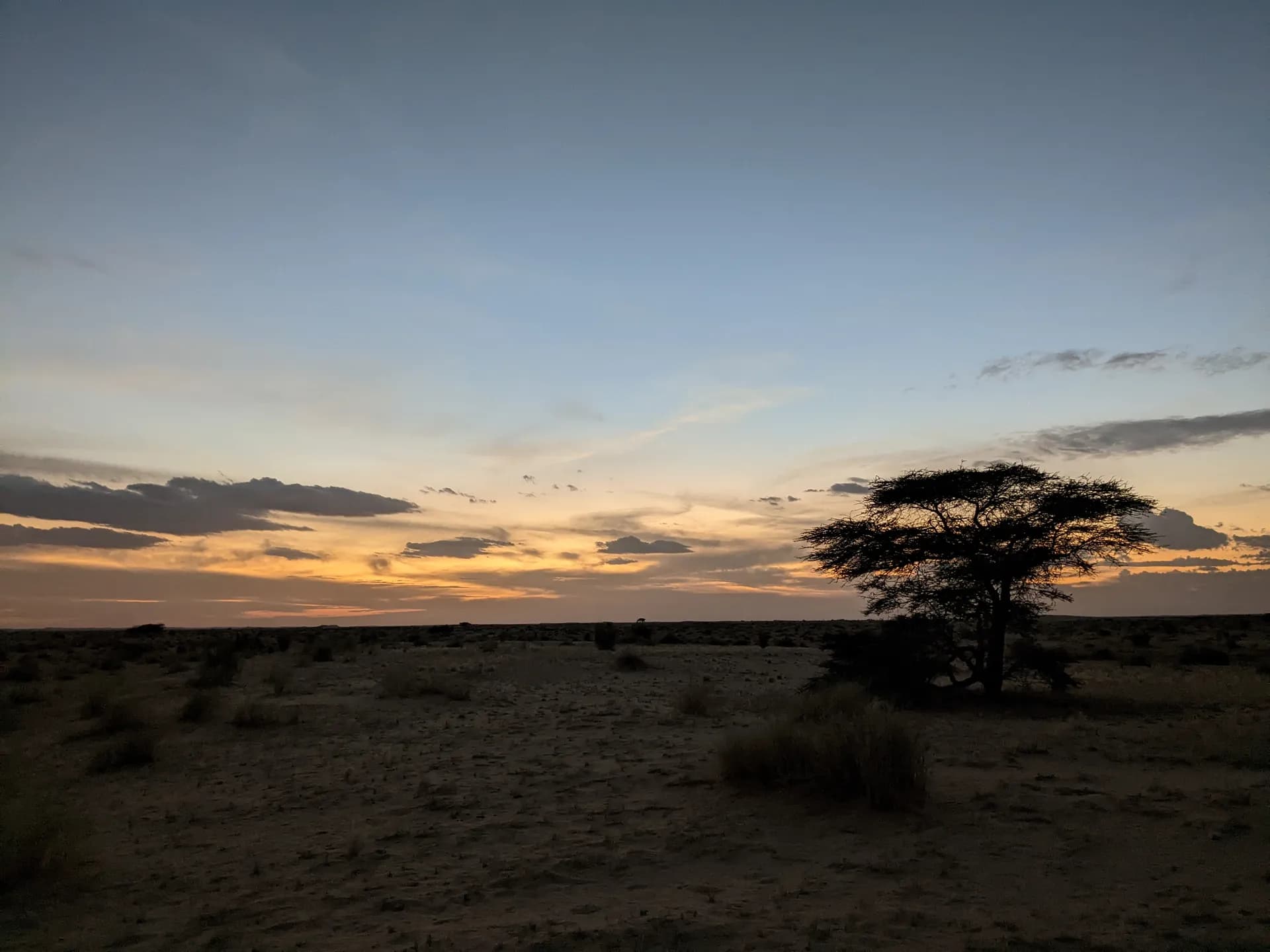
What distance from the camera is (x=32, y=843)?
886 centimetres

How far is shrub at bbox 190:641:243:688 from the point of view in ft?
86.4

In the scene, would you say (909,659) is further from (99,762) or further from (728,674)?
(99,762)

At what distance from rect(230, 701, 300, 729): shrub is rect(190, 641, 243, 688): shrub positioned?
7.68 meters

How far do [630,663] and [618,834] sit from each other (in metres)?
22.2

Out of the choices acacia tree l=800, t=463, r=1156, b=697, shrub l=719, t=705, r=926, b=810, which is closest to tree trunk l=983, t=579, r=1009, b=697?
acacia tree l=800, t=463, r=1156, b=697

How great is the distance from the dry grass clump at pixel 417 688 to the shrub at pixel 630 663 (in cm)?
861

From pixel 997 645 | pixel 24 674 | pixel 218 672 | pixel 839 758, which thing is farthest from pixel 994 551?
pixel 24 674

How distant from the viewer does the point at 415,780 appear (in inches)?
508

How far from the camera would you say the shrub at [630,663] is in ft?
103

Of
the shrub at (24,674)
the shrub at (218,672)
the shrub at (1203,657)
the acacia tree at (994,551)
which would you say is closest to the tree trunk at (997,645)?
the acacia tree at (994,551)

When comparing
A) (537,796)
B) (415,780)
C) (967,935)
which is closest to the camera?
(967,935)

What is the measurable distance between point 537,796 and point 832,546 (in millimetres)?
13799

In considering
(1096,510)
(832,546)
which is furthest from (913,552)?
(1096,510)

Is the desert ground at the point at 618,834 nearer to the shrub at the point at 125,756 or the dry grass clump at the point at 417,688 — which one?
the shrub at the point at 125,756
